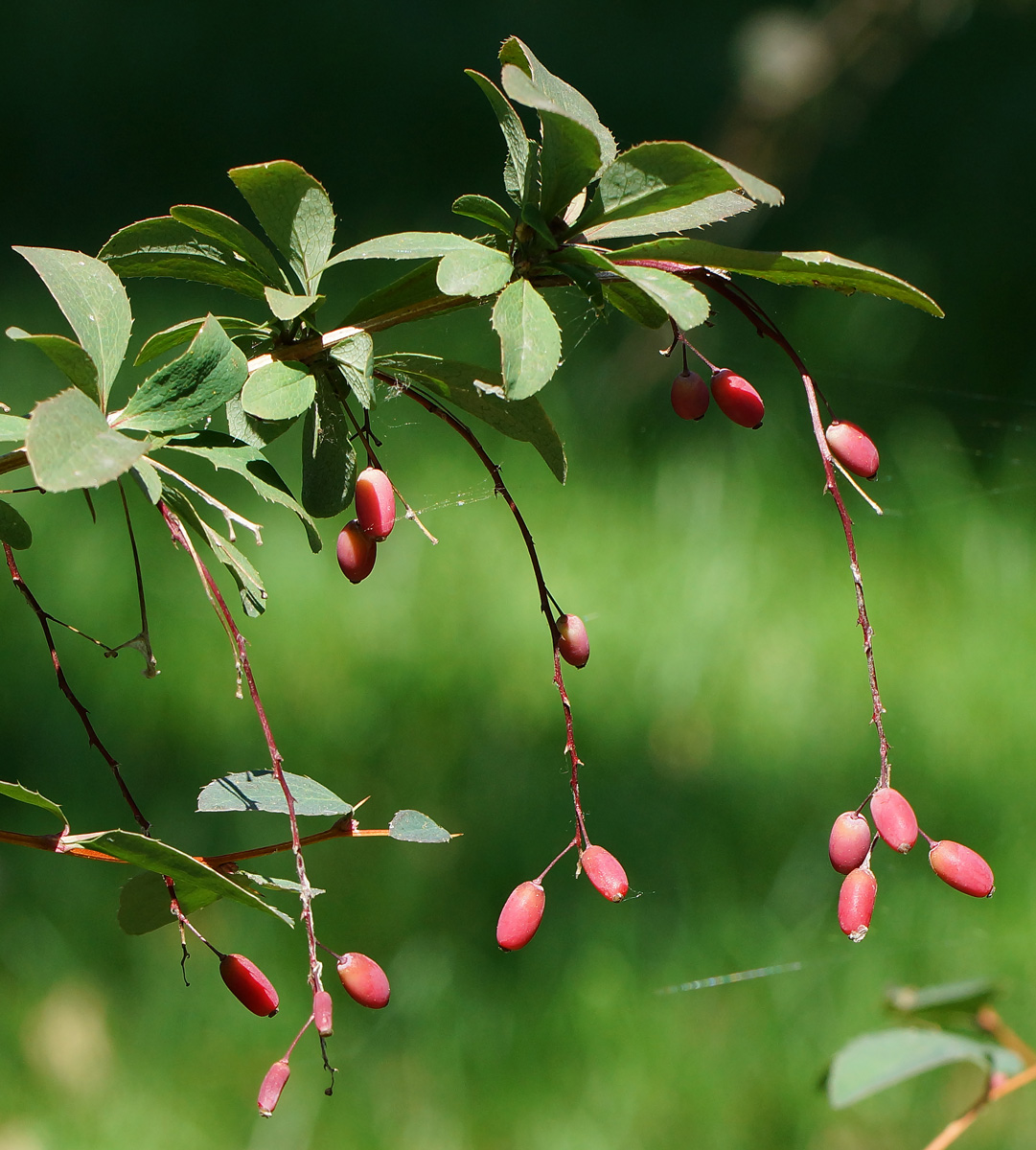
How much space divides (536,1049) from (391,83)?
1.85 m

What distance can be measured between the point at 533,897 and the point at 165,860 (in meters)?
0.15

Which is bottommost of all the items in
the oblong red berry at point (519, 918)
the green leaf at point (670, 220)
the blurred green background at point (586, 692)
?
the blurred green background at point (586, 692)

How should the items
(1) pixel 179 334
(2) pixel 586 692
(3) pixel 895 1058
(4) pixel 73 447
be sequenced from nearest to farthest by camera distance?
1. (4) pixel 73 447
2. (1) pixel 179 334
3. (3) pixel 895 1058
4. (2) pixel 586 692

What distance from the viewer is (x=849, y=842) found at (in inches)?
16.7

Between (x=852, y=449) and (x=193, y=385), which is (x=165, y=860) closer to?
(x=193, y=385)

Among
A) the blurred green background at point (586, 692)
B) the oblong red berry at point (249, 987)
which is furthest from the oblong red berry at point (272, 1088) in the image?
the blurred green background at point (586, 692)

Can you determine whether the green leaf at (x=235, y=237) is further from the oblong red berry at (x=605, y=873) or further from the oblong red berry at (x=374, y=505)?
the oblong red berry at (x=605, y=873)

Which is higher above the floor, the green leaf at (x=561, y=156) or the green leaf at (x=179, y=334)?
the green leaf at (x=561, y=156)

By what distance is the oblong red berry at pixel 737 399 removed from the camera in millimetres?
408

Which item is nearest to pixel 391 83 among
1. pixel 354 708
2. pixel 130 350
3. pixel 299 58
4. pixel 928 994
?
pixel 299 58

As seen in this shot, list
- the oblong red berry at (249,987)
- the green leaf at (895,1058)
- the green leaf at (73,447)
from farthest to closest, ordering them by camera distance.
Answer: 1. the green leaf at (895,1058)
2. the oblong red berry at (249,987)
3. the green leaf at (73,447)

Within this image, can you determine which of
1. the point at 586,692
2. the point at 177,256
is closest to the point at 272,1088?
the point at 177,256

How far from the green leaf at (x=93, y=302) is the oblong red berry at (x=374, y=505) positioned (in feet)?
0.28

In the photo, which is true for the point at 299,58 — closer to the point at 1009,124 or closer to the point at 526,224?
the point at 1009,124
